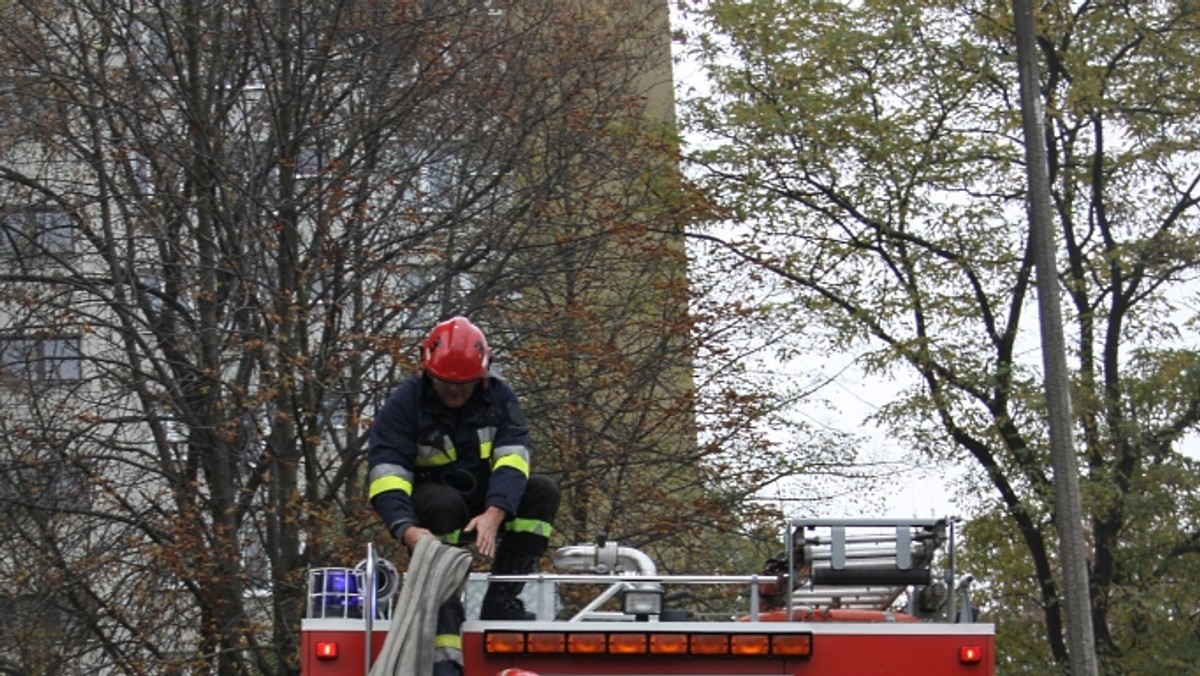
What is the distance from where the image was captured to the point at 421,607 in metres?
6.14

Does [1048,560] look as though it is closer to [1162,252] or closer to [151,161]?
[1162,252]

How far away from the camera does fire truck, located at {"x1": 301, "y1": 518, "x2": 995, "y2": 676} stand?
637cm

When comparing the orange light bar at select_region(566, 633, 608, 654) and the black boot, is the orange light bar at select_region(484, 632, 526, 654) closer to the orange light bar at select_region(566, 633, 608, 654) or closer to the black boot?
the orange light bar at select_region(566, 633, 608, 654)

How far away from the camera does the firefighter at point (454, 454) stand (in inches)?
264

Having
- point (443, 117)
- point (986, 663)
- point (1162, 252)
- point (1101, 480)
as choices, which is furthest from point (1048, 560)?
point (986, 663)

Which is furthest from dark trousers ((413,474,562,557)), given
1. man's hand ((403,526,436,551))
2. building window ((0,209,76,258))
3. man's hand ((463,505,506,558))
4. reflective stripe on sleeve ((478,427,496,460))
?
building window ((0,209,76,258))

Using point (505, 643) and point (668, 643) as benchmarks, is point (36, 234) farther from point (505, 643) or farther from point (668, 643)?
point (668, 643)

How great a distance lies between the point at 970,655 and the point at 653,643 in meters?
1.08

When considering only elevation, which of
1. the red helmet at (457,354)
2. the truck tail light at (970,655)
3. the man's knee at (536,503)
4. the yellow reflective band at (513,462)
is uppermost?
the red helmet at (457,354)

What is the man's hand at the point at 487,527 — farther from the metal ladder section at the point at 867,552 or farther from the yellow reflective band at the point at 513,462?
the metal ladder section at the point at 867,552

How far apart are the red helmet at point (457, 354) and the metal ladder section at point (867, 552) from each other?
1.23m

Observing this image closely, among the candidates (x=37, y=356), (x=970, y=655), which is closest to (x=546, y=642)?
(x=970, y=655)

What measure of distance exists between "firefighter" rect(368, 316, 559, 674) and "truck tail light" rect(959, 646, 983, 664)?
5.19 ft

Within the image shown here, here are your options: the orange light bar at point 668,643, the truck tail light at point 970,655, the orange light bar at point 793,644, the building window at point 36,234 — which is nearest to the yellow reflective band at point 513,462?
the orange light bar at point 668,643
